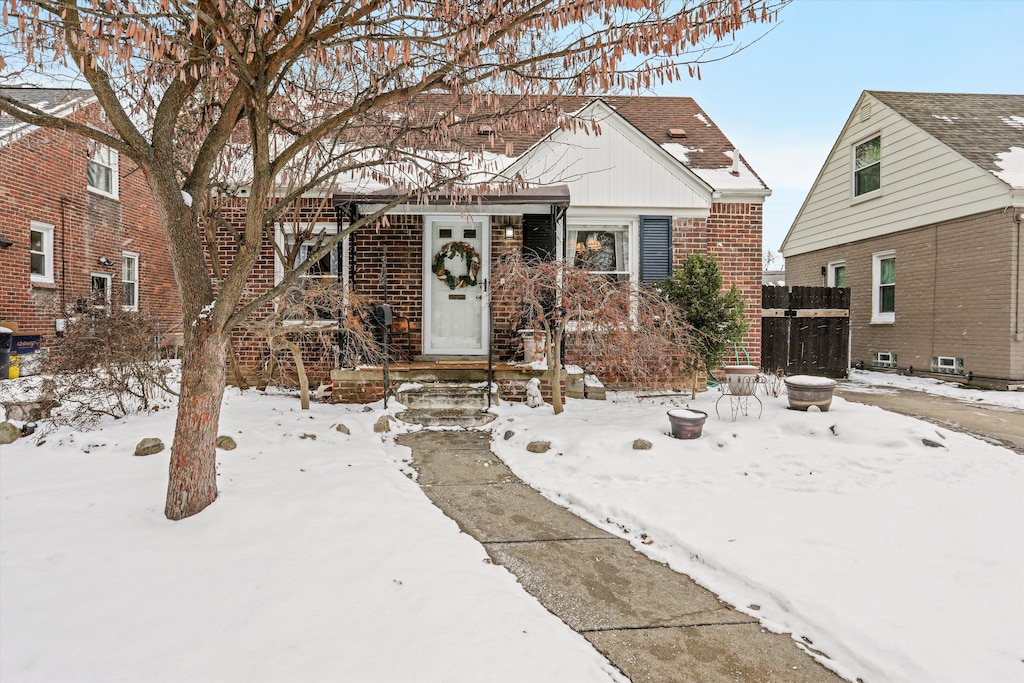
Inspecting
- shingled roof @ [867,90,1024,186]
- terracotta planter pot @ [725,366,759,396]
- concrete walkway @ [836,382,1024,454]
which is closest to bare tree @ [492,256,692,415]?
terracotta planter pot @ [725,366,759,396]

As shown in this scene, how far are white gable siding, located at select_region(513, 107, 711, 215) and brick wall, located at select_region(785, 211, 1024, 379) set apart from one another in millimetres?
5828

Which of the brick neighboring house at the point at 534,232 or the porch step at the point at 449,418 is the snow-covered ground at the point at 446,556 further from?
the brick neighboring house at the point at 534,232

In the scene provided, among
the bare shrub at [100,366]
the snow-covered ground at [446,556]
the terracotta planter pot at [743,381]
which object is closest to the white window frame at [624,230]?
the terracotta planter pot at [743,381]

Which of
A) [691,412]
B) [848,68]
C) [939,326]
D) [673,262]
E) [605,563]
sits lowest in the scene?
[605,563]

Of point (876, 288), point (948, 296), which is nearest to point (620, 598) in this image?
point (948, 296)

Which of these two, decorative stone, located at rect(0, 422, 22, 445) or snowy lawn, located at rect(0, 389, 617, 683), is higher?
decorative stone, located at rect(0, 422, 22, 445)

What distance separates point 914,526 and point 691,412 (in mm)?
2222

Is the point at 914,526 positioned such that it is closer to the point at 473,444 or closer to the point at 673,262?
the point at 473,444

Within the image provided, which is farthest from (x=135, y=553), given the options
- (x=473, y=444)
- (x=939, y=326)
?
(x=939, y=326)

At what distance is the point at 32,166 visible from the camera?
11.4 metres

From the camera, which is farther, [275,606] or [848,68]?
[848,68]

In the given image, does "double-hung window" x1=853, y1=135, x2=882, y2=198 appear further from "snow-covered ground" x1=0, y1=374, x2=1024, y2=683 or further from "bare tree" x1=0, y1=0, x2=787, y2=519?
"bare tree" x1=0, y1=0, x2=787, y2=519

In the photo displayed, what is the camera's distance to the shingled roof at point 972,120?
10.2 metres

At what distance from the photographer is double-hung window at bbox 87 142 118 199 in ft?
43.2
